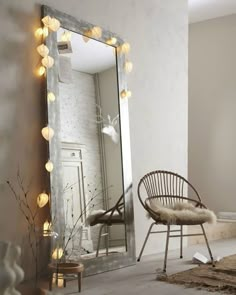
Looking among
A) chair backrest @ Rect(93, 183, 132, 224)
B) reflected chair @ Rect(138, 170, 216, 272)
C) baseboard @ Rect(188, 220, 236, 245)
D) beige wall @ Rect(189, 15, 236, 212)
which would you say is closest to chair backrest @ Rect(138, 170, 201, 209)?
reflected chair @ Rect(138, 170, 216, 272)

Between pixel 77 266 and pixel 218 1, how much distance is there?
4094 mm

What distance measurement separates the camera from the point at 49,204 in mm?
2963

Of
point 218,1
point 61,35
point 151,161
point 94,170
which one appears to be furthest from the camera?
point 218,1

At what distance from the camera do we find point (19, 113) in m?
2.89

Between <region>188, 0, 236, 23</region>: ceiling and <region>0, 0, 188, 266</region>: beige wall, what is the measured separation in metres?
1.03

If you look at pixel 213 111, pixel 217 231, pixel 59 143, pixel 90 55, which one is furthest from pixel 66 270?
pixel 213 111

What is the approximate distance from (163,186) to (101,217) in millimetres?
1006

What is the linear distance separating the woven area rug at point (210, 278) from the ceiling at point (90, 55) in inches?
64.1

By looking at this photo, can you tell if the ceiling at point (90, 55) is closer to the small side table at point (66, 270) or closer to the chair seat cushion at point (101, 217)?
the chair seat cushion at point (101, 217)

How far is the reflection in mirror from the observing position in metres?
3.17

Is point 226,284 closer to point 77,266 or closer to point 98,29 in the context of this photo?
point 77,266

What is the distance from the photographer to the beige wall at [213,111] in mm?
5927

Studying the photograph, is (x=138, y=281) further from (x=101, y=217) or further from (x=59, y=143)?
(x=59, y=143)

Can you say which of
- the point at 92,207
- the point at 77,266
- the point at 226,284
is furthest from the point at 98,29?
Result: the point at 226,284
